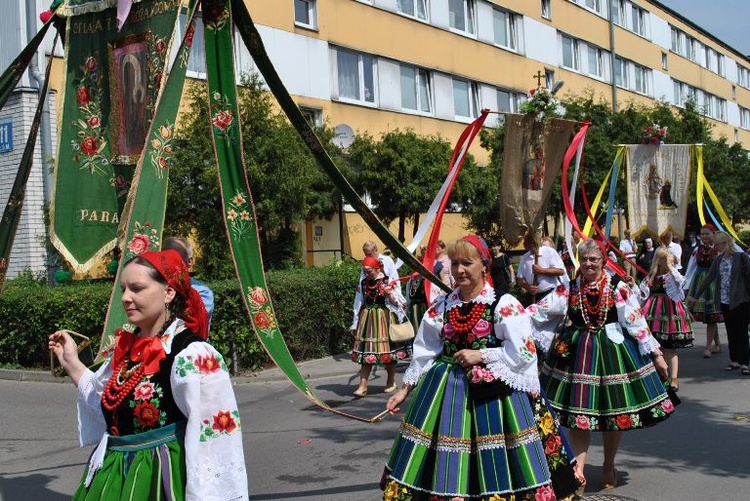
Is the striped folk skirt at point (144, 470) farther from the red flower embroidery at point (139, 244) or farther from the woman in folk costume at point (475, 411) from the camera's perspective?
the woman in folk costume at point (475, 411)

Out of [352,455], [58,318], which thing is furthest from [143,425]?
[58,318]

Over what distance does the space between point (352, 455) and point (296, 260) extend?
11278mm

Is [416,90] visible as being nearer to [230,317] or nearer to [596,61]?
[596,61]

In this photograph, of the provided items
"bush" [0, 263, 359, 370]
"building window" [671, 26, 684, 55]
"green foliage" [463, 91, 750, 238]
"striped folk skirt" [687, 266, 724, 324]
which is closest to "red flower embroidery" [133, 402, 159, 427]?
"bush" [0, 263, 359, 370]

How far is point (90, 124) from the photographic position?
4.85 meters

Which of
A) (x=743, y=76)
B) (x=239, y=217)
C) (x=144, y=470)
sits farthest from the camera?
(x=743, y=76)

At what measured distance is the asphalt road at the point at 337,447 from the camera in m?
6.02

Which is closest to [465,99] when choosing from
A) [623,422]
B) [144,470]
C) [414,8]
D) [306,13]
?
[414,8]

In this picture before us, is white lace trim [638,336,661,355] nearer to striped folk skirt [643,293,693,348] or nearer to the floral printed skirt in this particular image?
the floral printed skirt

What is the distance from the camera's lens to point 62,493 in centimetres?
615

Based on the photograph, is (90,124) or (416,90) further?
(416,90)

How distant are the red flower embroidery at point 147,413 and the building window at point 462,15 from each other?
986 inches

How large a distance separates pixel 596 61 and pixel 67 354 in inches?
1448

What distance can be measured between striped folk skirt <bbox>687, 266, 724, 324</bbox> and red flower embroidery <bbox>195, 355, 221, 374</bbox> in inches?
401
